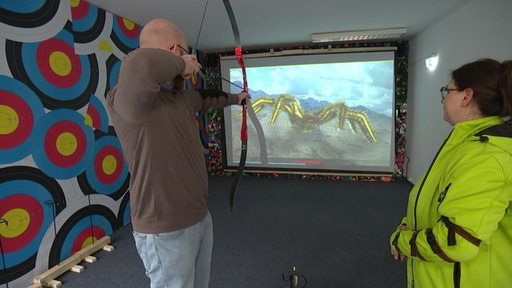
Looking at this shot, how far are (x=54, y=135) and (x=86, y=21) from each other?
40.7 inches

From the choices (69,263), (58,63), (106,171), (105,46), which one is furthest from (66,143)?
(105,46)

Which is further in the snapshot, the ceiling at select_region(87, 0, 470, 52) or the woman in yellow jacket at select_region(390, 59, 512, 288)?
the ceiling at select_region(87, 0, 470, 52)

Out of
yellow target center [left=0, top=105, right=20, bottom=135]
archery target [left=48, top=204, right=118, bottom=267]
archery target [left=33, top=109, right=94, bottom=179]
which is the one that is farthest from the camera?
archery target [left=48, top=204, right=118, bottom=267]

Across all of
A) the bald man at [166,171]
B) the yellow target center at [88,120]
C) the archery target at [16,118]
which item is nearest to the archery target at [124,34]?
the yellow target center at [88,120]

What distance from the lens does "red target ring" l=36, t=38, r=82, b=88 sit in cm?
213

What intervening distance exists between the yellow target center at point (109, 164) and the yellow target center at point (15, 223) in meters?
0.78

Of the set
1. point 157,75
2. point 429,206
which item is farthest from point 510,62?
point 157,75

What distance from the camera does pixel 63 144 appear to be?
230cm

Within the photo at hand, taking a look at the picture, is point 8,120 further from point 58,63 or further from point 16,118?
point 58,63

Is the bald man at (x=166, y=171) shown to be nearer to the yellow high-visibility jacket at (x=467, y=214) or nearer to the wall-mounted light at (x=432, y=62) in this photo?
the yellow high-visibility jacket at (x=467, y=214)

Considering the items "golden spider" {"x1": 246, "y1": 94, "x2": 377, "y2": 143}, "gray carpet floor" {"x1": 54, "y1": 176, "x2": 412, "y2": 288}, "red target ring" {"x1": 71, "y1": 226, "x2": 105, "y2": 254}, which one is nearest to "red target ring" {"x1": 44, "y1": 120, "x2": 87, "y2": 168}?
"red target ring" {"x1": 71, "y1": 226, "x2": 105, "y2": 254}

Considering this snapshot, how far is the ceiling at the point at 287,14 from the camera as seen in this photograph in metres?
2.62

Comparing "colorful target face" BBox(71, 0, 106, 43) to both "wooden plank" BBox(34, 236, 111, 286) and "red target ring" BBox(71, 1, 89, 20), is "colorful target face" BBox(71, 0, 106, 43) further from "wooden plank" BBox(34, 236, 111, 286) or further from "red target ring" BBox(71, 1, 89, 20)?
"wooden plank" BBox(34, 236, 111, 286)

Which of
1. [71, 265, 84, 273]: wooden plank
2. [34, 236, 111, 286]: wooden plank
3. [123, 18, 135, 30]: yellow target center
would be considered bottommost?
[71, 265, 84, 273]: wooden plank
